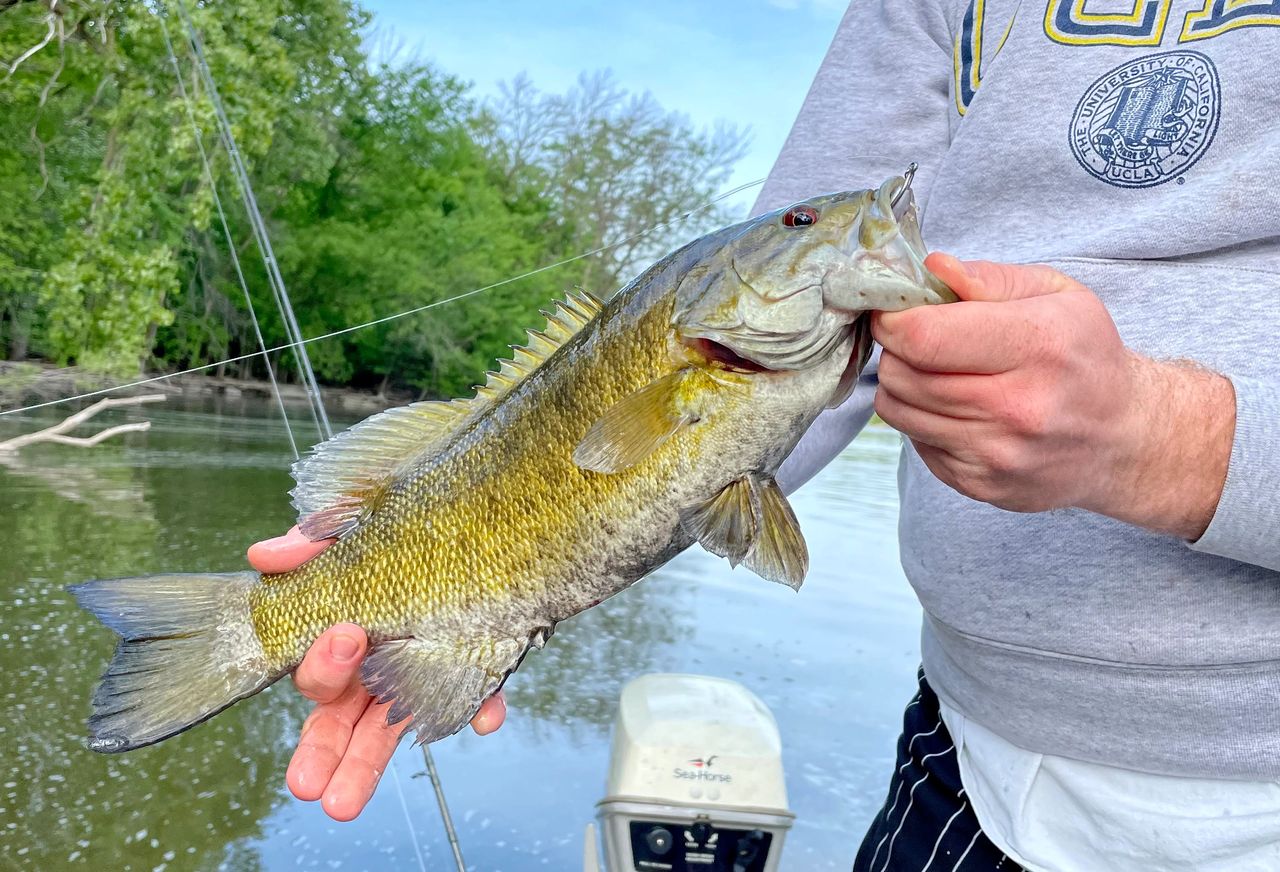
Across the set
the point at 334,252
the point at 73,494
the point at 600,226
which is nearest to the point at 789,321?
the point at 73,494

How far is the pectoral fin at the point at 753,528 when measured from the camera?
1.17 m

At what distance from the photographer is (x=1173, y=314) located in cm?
115

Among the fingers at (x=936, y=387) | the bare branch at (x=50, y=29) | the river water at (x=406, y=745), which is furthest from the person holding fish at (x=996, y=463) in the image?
the bare branch at (x=50, y=29)

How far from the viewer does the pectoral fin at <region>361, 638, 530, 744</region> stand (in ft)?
4.34

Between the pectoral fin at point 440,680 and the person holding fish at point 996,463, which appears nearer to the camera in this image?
the person holding fish at point 996,463

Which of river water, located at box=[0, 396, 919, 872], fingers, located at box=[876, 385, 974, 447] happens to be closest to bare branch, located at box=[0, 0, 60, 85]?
river water, located at box=[0, 396, 919, 872]

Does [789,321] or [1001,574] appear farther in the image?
[1001,574]

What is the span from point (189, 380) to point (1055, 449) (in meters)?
22.8

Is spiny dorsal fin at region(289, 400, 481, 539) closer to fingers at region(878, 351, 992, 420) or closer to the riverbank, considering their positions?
fingers at region(878, 351, 992, 420)

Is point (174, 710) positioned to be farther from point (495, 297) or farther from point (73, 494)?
point (495, 297)

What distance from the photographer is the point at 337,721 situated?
1476 mm

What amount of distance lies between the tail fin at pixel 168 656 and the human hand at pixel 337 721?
82 mm

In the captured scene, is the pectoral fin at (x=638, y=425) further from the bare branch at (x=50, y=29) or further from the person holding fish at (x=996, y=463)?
the bare branch at (x=50, y=29)

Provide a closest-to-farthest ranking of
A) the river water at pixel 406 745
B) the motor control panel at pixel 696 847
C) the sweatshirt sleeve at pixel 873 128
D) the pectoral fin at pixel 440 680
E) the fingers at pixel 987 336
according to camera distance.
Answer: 1. the fingers at pixel 987 336
2. the pectoral fin at pixel 440 680
3. the sweatshirt sleeve at pixel 873 128
4. the motor control panel at pixel 696 847
5. the river water at pixel 406 745
